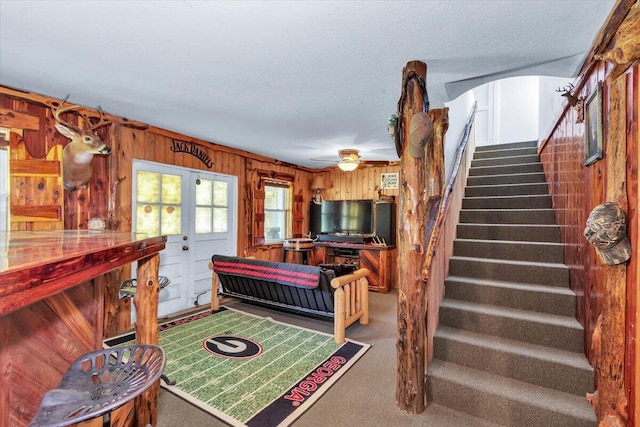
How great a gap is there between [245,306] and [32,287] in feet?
12.8

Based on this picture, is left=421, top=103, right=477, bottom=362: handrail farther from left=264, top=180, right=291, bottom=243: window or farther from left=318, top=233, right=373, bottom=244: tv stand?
left=264, top=180, right=291, bottom=243: window

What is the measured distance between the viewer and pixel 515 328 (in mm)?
2268

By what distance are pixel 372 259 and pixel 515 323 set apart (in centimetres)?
311

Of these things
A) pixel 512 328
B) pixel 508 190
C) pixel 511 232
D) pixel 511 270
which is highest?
pixel 508 190

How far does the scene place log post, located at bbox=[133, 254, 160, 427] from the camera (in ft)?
5.60

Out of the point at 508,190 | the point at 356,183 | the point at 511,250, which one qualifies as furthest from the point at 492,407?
the point at 356,183

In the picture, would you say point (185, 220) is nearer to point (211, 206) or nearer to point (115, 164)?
point (211, 206)

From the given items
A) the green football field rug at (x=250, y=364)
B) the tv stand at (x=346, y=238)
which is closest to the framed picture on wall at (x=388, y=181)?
the tv stand at (x=346, y=238)

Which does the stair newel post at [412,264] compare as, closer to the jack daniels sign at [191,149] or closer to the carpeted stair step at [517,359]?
the carpeted stair step at [517,359]

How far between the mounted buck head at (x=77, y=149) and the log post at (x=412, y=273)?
269cm

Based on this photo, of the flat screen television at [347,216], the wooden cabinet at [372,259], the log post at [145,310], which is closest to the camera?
the log post at [145,310]

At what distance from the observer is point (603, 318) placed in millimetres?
1440

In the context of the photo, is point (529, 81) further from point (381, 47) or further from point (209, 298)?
point (209, 298)

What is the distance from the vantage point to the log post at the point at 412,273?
2092mm
